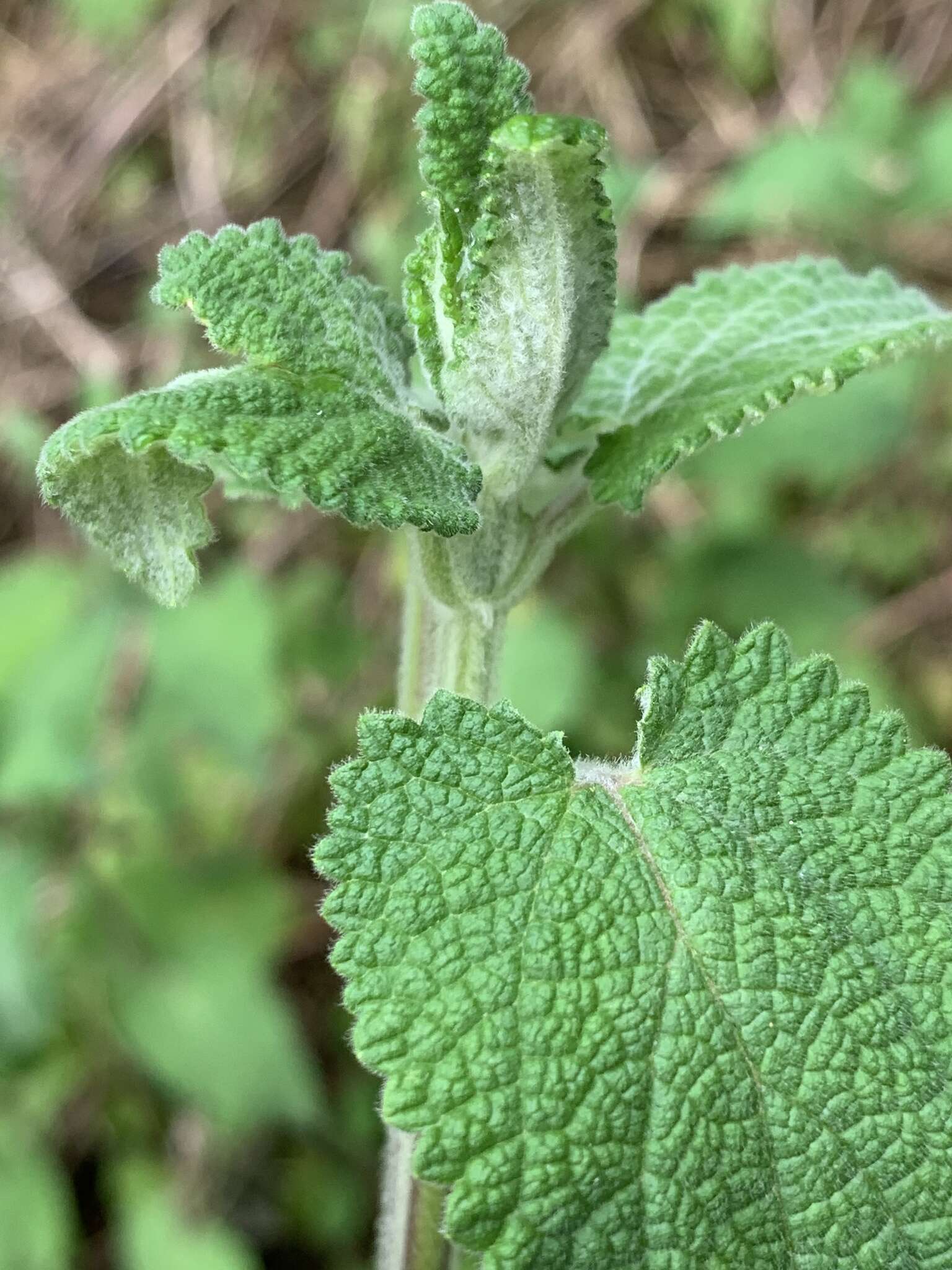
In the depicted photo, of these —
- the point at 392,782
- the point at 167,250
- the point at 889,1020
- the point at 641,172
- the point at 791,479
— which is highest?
the point at 641,172

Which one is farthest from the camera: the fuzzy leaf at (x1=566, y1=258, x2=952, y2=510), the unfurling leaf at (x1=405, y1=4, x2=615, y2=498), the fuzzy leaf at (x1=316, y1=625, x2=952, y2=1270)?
the fuzzy leaf at (x1=566, y1=258, x2=952, y2=510)

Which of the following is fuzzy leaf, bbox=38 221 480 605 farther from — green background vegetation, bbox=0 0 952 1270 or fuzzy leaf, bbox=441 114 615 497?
green background vegetation, bbox=0 0 952 1270

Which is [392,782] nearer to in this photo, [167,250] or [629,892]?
[629,892]

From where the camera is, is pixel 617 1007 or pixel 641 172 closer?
pixel 617 1007

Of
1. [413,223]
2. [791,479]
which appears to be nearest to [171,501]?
[413,223]

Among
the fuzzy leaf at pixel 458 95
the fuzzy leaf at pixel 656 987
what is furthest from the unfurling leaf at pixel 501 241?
the fuzzy leaf at pixel 656 987

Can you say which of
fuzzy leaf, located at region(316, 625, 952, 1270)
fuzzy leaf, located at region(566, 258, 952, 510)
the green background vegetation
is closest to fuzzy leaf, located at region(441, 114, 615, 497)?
fuzzy leaf, located at region(566, 258, 952, 510)
